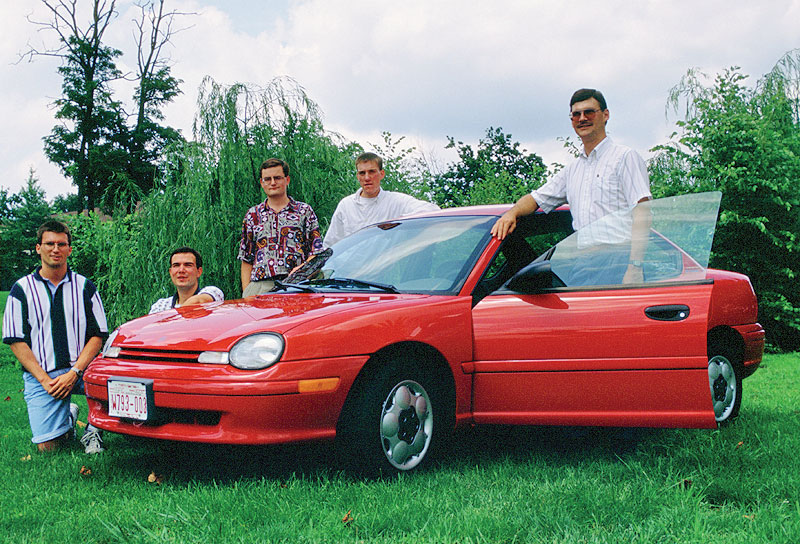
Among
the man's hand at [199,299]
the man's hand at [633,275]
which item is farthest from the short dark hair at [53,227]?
the man's hand at [633,275]

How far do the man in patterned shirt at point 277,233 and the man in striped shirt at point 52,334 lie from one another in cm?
128

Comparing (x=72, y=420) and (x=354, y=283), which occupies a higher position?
(x=354, y=283)

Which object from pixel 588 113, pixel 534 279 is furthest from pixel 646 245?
pixel 588 113

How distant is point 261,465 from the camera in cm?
418

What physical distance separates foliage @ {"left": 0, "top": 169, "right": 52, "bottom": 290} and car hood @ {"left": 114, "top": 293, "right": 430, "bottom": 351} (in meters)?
44.2

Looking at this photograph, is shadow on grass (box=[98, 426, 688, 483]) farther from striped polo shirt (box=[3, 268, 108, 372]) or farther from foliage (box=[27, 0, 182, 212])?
foliage (box=[27, 0, 182, 212])

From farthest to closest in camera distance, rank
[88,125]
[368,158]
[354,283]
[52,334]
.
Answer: [88,125] < [368,158] < [52,334] < [354,283]

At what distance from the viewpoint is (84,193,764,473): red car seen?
11.8ft

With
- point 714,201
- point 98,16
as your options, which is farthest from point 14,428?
point 98,16

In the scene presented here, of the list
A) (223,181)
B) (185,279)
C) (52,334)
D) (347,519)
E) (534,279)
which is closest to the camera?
(347,519)

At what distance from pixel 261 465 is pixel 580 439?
2017mm

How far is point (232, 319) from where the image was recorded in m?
3.87

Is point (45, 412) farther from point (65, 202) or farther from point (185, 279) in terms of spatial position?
point (65, 202)

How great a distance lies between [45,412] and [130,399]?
67.6 inches
